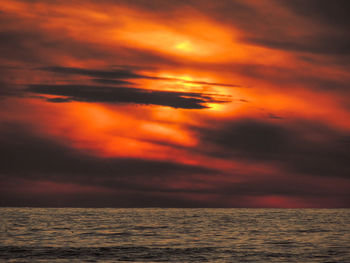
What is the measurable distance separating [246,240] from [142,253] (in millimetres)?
17291

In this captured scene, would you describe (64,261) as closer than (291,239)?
Yes

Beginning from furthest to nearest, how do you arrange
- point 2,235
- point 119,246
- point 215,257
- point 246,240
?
1. point 2,235
2. point 246,240
3. point 119,246
4. point 215,257

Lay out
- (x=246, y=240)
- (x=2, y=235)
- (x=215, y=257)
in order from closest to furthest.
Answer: (x=215, y=257), (x=246, y=240), (x=2, y=235)

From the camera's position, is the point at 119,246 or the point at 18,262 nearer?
the point at 18,262

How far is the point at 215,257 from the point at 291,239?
66.3ft

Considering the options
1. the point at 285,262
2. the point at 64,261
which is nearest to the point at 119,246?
the point at 64,261

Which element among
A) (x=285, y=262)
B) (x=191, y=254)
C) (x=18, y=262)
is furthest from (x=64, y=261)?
(x=285, y=262)

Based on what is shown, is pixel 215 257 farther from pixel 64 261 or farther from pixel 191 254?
pixel 64 261

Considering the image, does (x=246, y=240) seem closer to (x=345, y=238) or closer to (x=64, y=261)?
(x=345, y=238)

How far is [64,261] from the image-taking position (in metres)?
43.6

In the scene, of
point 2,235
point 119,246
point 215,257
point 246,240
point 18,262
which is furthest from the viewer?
point 2,235

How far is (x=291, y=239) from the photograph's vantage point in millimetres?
63906

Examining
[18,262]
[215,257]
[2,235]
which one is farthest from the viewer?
[2,235]

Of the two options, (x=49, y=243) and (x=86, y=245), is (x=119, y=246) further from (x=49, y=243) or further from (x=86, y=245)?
(x=49, y=243)
